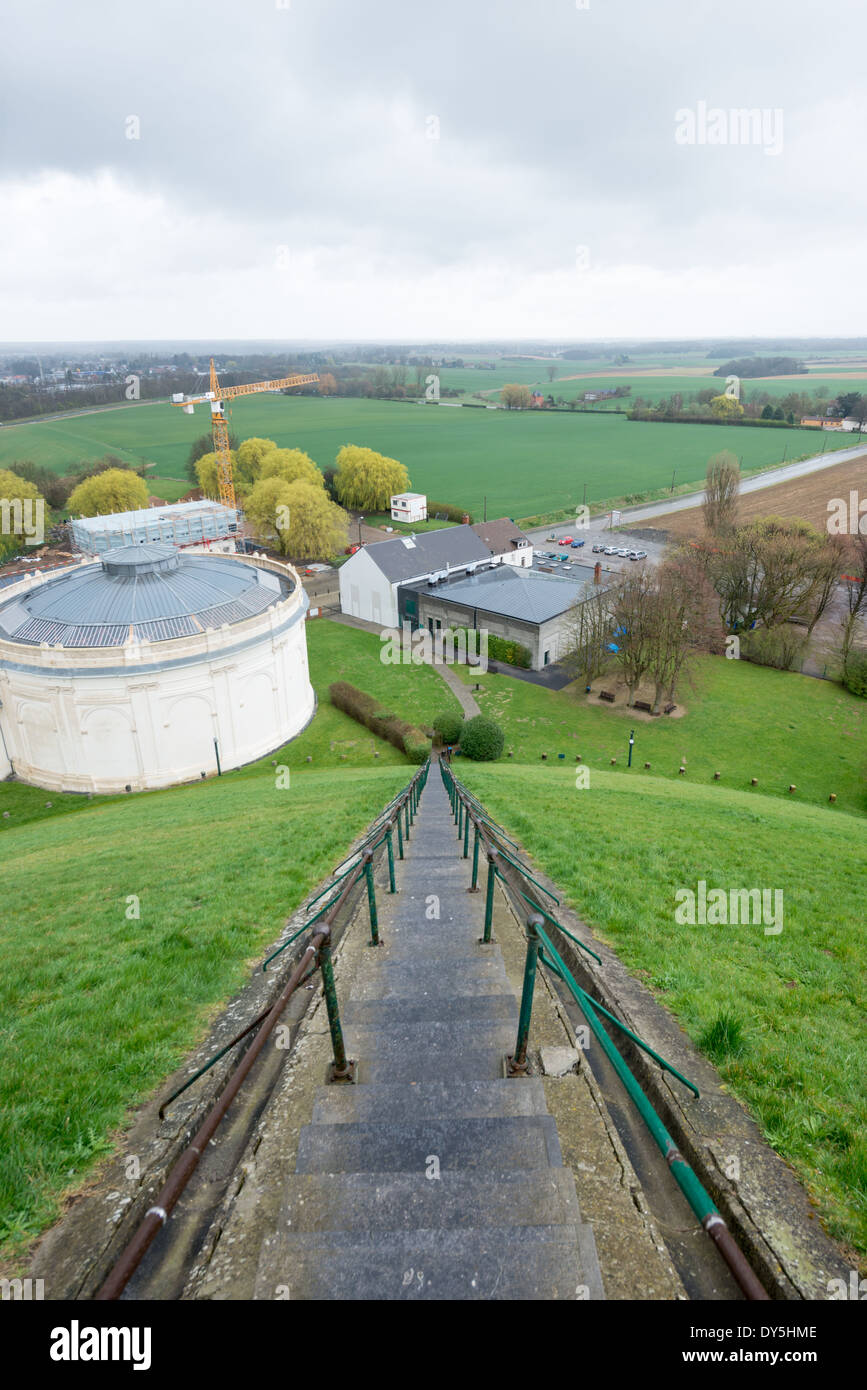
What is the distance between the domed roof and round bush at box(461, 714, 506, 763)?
1231cm

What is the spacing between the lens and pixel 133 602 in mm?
31188

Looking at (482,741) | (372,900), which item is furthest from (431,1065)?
(482,741)

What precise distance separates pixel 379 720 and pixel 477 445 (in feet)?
353

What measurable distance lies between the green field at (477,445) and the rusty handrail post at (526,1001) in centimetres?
8230

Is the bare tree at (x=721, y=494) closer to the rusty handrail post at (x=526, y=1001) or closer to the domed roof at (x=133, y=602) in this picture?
the domed roof at (x=133, y=602)

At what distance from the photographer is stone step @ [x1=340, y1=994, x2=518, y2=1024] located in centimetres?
636

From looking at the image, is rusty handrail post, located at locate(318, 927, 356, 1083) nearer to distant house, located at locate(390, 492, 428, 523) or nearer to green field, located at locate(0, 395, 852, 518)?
distant house, located at locate(390, 492, 428, 523)

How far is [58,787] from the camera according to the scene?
3080 cm

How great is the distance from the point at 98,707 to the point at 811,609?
1754 inches

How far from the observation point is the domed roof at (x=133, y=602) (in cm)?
3003
